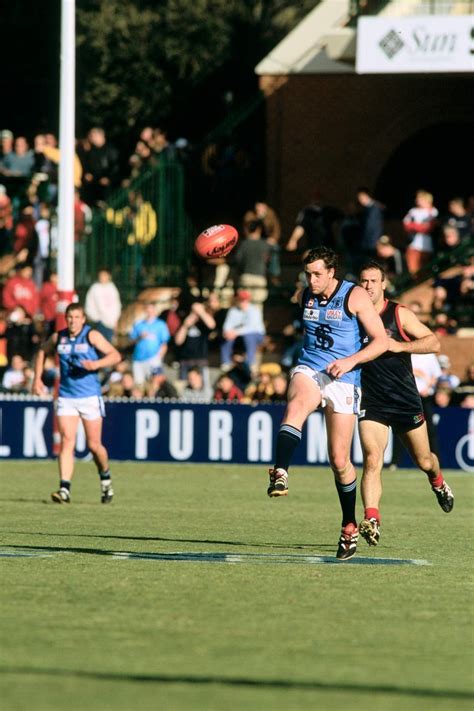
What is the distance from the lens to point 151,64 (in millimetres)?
38625

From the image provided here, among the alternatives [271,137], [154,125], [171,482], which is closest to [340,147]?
[271,137]

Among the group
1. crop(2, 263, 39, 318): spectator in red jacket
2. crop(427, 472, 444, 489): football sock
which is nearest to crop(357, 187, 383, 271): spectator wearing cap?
crop(2, 263, 39, 318): spectator in red jacket

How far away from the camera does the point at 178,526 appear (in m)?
13.2

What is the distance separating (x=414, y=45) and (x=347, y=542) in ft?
52.8

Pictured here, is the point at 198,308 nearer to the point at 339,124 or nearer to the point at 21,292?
the point at 21,292

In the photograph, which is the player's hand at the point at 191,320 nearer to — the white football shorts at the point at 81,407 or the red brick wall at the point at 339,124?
the red brick wall at the point at 339,124

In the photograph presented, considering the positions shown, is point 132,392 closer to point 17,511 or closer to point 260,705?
point 17,511

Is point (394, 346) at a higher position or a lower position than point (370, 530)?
higher

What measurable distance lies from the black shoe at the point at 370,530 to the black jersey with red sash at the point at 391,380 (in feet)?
3.39

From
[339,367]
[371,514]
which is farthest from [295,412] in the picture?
[371,514]

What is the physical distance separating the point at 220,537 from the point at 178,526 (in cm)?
102

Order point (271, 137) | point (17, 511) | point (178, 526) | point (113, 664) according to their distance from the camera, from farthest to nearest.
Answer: point (271, 137)
point (17, 511)
point (178, 526)
point (113, 664)

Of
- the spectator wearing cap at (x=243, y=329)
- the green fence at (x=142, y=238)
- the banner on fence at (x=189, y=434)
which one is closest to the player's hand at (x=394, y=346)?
the banner on fence at (x=189, y=434)

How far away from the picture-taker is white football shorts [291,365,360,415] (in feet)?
34.6
